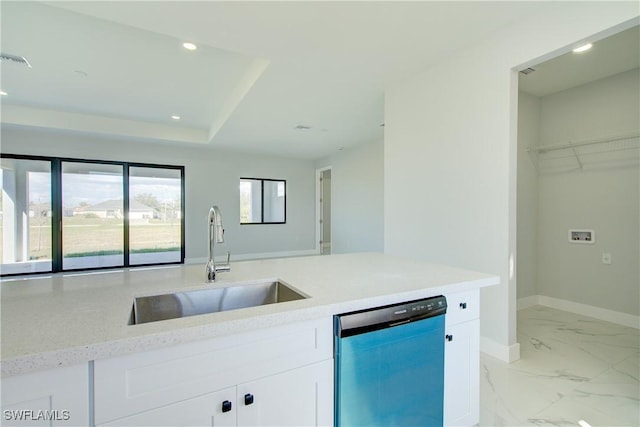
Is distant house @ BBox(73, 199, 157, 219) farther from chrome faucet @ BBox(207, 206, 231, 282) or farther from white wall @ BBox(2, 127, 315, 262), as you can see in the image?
chrome faucet @ BBox(207, 206, 231, 282)

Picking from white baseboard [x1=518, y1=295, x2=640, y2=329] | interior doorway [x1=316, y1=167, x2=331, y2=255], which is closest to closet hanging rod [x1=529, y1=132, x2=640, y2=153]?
white baseboard [x1=518, y1=295, x2=640, y2=329]

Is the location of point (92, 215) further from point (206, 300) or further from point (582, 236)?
point (582, 236)

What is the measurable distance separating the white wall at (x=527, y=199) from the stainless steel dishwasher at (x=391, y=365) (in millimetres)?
3037

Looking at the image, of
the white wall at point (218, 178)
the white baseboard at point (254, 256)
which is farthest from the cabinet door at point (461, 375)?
the white wall at point (218, 178)

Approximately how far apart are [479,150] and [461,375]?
1.82m

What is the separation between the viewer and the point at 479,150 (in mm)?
2514

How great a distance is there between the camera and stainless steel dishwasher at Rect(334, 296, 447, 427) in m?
1.16

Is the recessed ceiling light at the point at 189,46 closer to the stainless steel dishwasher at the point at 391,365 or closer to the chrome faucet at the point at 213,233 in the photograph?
the chrome faucet at the point at 213,233

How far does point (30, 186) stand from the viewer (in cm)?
540

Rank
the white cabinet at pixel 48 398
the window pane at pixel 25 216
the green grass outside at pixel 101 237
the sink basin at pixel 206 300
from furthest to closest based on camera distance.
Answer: the green grass outside at pixel 101 237
the window pane at pixel 25 216
the sink basin at pixel 206 300
the white cabinet at pixel 48 398

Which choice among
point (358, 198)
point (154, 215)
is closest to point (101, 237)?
point (154, 215)

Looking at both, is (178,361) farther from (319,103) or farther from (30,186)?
(30,186)

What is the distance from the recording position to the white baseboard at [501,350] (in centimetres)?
238

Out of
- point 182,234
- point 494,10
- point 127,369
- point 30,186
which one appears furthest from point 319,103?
point 30,186
